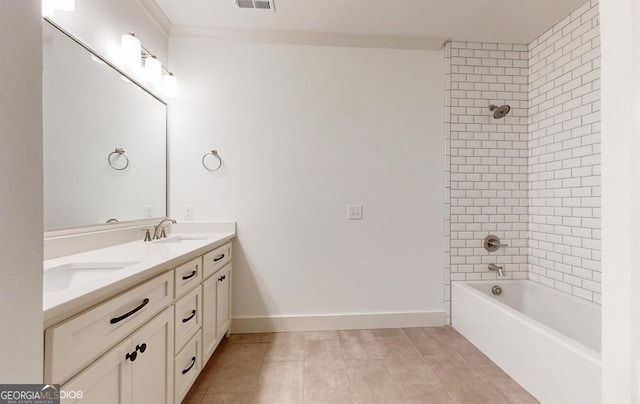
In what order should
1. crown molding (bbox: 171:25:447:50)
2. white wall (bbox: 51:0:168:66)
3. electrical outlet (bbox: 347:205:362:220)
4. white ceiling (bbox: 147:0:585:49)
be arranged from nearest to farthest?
white wall (bbox: 51:0:168:66) → white ceiling (bbox: 147:0:585:49) → crown molding (bbox: 171:25:447:50) → electrical outlet (bbox: 347:205:362:220)

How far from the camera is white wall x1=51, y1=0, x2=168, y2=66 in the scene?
60.9 inches

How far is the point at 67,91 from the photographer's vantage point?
149 centimetres

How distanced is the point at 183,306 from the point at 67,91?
1.28 meters

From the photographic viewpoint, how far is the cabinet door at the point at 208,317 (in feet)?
6.02

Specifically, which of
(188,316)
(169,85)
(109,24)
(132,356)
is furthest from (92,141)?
Result: (132,356)

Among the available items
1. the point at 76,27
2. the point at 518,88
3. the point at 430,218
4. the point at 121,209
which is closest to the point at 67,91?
the point at 76,27

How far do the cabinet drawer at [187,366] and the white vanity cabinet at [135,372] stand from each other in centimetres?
7

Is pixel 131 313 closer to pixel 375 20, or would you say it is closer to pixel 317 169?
pixel 317 169

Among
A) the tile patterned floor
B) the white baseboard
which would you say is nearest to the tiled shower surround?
the white baseboard

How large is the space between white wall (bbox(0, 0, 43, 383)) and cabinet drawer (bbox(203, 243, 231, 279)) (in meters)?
1.33

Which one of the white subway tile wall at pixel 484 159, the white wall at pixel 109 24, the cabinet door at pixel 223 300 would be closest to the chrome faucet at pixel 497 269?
the white subway tile wall at pixel 484 159

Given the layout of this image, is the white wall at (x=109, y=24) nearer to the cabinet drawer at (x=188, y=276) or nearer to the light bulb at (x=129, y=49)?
the light bulb at (x=129, y=49)

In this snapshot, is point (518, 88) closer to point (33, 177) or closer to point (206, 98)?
point (206, 98)

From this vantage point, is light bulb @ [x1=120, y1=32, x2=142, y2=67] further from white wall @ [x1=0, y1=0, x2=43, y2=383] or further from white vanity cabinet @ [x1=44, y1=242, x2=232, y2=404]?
white wall @ [x1=0, y1=0, x2=43, y2=383]
